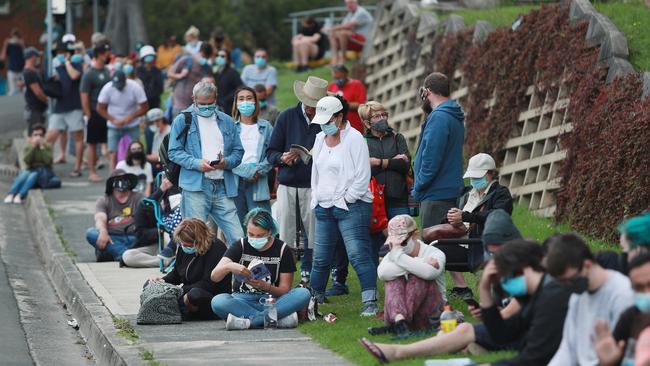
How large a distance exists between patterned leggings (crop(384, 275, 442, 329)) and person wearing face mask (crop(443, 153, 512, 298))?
564mm

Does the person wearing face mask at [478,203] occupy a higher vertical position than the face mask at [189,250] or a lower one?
higher

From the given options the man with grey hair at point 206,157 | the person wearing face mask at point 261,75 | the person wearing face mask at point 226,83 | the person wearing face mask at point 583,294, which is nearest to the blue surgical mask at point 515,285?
the person wearing face mask at point 583,294

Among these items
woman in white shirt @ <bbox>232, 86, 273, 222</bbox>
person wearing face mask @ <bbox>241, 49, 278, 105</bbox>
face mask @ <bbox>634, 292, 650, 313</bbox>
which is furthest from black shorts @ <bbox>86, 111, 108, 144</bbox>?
face mask @ <bbox>634, 292, 650, 313</bbox>

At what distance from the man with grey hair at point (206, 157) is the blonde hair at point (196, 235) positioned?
42.8 inches

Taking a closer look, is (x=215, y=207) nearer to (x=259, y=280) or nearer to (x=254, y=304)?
(x=254, y=304)

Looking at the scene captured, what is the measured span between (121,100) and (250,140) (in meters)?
7.59

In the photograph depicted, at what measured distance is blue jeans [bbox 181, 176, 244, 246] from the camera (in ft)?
46.6

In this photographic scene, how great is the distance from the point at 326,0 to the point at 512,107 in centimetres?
2929

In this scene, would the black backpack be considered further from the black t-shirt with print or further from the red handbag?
the black t-shirt with print

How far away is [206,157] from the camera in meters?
14.2

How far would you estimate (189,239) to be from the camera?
42.5ft

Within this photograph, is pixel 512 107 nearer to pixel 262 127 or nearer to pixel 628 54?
pixel 628 54

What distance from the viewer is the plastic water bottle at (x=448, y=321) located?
10.4 meters

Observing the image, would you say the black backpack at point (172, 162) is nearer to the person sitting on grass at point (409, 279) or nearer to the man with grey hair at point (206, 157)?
the man with grey hair at point (206, 157)
